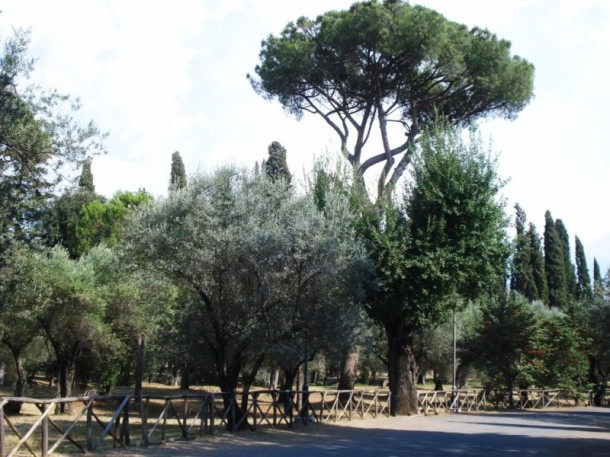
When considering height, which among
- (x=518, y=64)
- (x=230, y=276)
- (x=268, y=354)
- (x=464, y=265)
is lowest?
(x=268, y=354)

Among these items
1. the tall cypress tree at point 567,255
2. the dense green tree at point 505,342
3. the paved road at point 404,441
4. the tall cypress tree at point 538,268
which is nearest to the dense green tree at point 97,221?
the dense green tree at point 505,342

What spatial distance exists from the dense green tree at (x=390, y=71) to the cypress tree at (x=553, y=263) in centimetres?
3205

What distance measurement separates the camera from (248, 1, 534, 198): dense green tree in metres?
26.0

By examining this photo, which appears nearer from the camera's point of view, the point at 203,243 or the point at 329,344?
the point at 203,243

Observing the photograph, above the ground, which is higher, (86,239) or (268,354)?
(86,239)

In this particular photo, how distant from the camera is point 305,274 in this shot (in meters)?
17.2

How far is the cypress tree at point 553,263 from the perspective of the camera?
57.8 meters

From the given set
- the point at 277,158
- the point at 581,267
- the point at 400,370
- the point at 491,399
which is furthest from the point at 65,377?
the point at 581,267

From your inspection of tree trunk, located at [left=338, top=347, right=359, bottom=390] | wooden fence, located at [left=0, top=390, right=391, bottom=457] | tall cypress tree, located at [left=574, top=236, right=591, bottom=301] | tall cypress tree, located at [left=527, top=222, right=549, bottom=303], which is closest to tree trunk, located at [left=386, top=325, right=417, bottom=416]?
wooden fence, located at [left=0, top=390, right=391, bottom=457]

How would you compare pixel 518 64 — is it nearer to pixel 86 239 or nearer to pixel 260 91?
pixel 260 91

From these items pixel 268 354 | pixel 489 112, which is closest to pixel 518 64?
pixel 489 112

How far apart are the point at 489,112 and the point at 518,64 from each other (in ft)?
8.22

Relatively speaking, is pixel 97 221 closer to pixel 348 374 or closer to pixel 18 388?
pixel 18 388

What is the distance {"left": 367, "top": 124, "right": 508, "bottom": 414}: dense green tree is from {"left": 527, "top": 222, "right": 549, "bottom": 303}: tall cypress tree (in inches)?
1450
